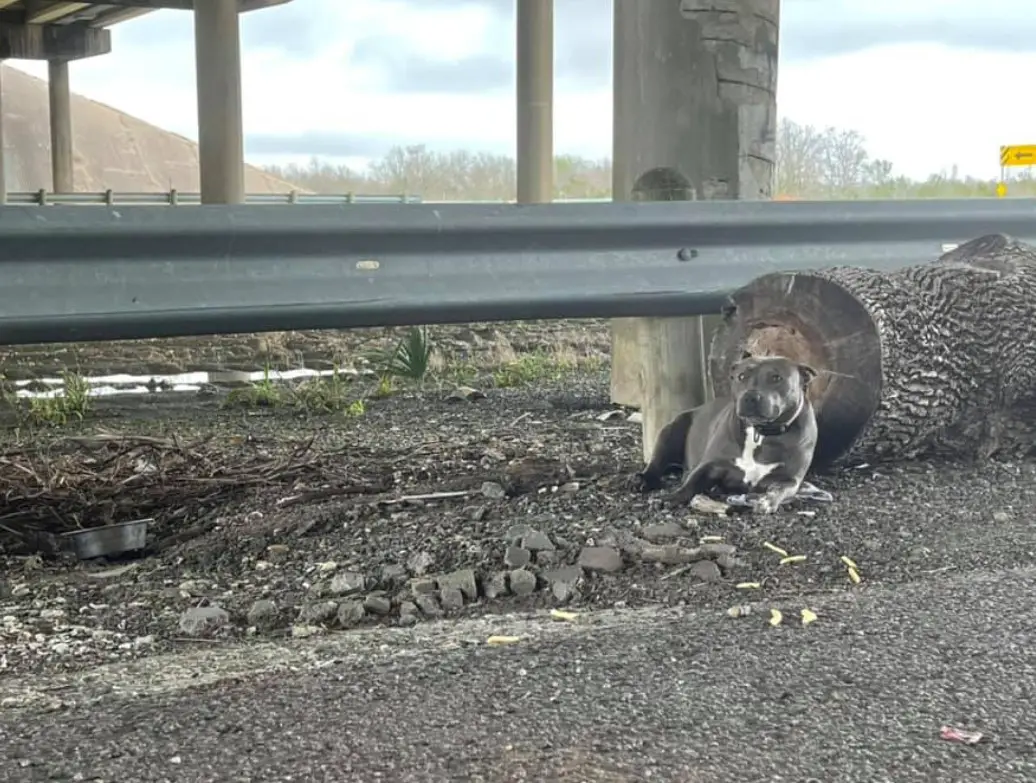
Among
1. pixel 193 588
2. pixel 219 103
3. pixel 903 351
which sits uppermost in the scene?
pixel 219 103

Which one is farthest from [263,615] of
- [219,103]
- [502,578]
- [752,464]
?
[219,103]

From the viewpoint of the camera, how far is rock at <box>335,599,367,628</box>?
2.75 meters

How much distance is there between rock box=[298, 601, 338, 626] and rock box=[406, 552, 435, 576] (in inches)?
11.6

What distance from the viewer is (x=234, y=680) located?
7.41 feet

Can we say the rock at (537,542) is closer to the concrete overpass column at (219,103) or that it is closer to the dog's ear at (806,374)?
the dog's ear at (806,374)

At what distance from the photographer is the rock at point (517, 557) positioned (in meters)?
3.09

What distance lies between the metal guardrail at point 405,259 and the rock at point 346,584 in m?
0.96

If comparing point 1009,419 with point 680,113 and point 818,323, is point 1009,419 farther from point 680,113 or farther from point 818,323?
point 680,113

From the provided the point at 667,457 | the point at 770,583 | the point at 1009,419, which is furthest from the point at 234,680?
the point at 1009,419

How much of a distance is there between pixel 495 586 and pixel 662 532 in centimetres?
60

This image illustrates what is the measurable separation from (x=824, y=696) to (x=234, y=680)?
110 cm

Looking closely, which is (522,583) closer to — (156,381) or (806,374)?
(806,374)

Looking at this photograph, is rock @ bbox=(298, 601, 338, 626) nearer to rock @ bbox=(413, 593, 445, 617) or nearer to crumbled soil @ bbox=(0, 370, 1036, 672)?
crumbled soil @ bbox=(0, 370, 1036, 672)

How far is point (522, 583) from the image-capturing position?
2943 millimetres
